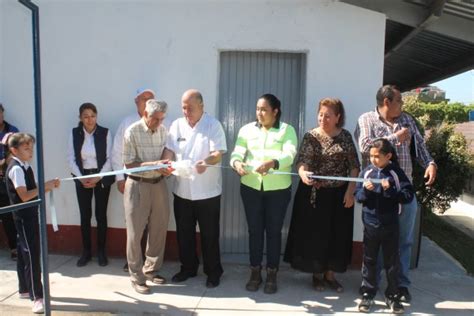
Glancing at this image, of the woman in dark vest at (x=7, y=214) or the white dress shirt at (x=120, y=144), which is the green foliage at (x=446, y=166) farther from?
the woman in dark vest at (x=7, y=214)

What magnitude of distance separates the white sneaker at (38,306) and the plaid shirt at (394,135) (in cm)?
312

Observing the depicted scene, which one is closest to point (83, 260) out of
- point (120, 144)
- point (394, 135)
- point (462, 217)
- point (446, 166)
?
point (120, 144)

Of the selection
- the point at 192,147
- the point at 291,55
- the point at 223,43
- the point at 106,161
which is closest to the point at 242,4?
the point at 223,43

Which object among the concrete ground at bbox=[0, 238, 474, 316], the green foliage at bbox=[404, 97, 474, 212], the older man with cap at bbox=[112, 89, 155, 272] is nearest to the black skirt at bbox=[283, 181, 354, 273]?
the concrete ground at bbox=[0, 238, 474, 316]

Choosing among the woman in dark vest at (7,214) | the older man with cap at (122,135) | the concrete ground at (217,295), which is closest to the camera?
the concrete ground at (217,295)

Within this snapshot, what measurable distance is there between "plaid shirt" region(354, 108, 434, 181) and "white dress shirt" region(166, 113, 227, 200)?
132 centimetres

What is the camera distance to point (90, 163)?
5.00 meters

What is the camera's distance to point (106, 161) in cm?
503

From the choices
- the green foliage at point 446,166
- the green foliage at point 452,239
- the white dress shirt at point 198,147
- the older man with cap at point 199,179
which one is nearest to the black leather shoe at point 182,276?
the older man with cap at point 199,179

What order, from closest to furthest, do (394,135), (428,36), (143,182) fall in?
(394,135) < (143,182) < (428,36)

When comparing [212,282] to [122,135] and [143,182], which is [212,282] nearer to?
[143,182]

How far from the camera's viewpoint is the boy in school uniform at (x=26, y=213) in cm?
375

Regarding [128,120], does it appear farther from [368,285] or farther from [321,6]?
[368,285]

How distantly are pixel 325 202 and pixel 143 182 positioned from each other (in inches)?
68.3
